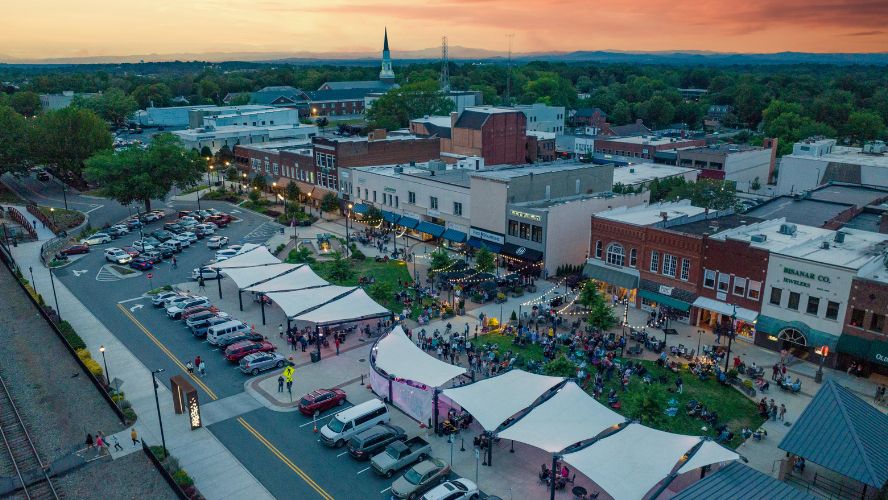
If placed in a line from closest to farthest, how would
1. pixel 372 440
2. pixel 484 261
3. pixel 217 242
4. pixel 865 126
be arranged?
pixel 372 440, pixel 484 261, pixel 217 242, pixel 865 126

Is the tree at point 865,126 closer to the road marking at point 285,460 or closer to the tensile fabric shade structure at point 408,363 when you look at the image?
the tensile fabric shade structure at point 408,363

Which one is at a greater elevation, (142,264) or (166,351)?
(142,264)

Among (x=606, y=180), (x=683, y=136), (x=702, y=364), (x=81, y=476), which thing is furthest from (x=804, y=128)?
(x=81, y=476)

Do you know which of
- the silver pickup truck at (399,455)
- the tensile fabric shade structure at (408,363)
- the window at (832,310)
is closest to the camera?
the silver pickup truck at (399,455)

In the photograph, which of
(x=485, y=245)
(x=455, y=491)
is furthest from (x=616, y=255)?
(x=455, y=491)

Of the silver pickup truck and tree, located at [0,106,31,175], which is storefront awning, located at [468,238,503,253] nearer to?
the silver pickup truck

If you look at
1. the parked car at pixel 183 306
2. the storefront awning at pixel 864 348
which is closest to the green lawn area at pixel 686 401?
the storefront awning at pixel 864 348

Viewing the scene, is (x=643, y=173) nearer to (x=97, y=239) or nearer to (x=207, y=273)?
(x=207, y=273)
